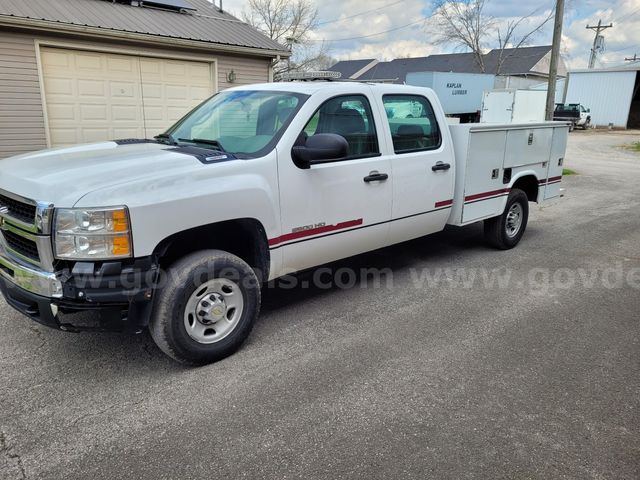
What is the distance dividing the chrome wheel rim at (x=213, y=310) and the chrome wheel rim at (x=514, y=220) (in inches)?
168

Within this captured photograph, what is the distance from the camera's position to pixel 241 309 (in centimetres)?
384

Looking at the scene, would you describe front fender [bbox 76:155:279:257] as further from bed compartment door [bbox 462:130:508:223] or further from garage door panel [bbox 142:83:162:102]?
garage door panel [bbox 142:83:162:102]

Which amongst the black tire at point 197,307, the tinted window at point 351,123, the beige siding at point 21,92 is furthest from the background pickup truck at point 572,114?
the black tire at point 197,307

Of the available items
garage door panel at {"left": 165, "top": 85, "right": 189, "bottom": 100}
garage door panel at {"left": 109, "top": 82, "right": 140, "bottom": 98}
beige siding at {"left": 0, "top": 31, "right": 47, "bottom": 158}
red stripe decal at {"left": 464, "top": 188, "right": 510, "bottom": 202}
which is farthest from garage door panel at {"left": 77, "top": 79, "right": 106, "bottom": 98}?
red stripe decal at {"left": 464, "top": 188, "right": 510, "bottom": 202}

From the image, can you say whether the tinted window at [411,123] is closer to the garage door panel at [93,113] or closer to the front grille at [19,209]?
the front grille at [19,209]

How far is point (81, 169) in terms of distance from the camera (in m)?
3.42

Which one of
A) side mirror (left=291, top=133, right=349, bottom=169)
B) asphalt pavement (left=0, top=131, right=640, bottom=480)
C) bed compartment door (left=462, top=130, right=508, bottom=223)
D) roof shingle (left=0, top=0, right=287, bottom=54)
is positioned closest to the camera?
asphalt pavement (left=0, top=131, right=640, bottom=480)

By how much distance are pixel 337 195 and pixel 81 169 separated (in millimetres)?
1977

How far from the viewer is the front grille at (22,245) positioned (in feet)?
10.8

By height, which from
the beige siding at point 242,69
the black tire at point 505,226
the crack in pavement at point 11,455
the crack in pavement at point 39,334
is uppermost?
the beige siding at point 242,69

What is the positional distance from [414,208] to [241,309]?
2.18 m

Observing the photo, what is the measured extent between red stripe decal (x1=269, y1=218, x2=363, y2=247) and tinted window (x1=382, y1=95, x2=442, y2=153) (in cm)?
89

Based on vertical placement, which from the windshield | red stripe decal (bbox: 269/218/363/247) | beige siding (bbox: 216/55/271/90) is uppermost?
beige siding (bbox: 216/55/271/90)

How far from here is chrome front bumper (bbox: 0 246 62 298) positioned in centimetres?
314
